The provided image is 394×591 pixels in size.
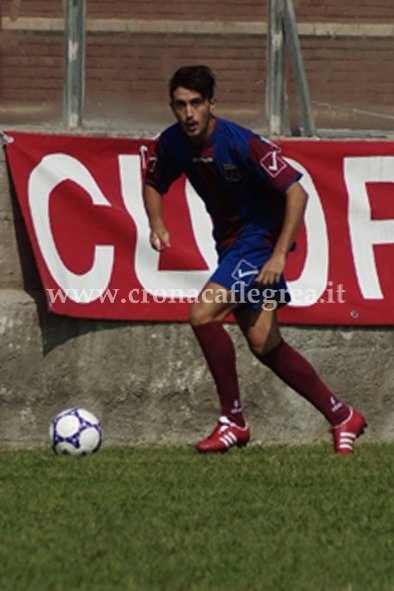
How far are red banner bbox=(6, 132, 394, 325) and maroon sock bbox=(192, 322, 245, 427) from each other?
1462 millimetres

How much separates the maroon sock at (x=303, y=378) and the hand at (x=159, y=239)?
0.76 metres

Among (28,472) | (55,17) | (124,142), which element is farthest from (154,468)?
(55,17)

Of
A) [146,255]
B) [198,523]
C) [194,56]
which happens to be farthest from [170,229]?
[198,523]

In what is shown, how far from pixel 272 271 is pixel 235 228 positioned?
→ 0.45 meters

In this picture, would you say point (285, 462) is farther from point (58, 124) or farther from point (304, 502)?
point (58, 124)

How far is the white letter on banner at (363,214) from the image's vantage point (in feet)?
30.9

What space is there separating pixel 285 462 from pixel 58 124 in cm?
308

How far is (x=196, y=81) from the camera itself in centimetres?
740

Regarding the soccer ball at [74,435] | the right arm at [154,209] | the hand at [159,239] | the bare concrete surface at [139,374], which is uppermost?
the right arm at [154,209]

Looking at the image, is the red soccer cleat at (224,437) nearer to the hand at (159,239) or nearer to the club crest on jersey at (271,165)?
the hand at (159,239)

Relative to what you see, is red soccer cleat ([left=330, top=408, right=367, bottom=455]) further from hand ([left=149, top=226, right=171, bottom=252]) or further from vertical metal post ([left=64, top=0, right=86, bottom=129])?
vertical metal post ([left=64, top=0, right=86, bottom=129])

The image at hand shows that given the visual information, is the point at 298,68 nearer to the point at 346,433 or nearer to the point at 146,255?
the point at 146,255

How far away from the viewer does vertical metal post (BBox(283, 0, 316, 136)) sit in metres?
9.69

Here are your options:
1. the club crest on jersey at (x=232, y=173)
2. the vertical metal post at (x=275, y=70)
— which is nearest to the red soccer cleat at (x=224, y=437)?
the club crest on jersey at (x=232, y=173)
